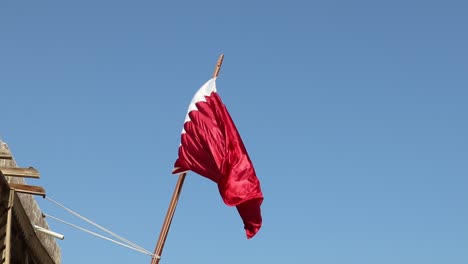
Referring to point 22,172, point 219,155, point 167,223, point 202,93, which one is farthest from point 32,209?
point 202,93

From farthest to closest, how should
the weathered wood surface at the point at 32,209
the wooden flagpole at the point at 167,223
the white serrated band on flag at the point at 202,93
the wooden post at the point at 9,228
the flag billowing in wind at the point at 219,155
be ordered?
the white serrated band on flag at the point at 202,93 < the flag billowing in wind at the point at 219,155 < the wooden flagpole at the point at 167,223 < the weathered wood surface at the point at 32,209 < the wooden post at the point at 9,228

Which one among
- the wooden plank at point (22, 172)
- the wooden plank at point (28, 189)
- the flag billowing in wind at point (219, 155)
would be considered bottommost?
the wooden plank at point (28, 189)

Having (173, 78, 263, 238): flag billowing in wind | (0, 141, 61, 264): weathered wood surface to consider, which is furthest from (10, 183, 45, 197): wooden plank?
(173, 78, 263, 238): flag billowing in wind

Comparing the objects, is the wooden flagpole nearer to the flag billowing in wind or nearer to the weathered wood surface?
the flag billowing in wind

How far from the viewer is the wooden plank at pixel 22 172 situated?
43.5 feet

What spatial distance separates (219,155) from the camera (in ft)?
52.6

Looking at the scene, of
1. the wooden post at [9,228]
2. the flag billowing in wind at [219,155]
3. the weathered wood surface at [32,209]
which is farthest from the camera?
the flag billowing in wind at [219,155]

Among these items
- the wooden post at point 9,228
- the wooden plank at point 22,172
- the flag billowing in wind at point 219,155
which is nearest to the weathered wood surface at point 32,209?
the wooden plank at point 22,172

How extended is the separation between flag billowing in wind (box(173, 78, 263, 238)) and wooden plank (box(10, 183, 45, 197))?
339cm

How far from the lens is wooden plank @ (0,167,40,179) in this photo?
13.2 meters

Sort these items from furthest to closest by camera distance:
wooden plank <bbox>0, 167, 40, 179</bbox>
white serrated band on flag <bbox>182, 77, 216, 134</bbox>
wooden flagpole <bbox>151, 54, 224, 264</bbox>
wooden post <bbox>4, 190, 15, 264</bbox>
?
white serrated band on flag <bbox>182, 77, 216, 134</bbox>
wooden flagpole <bbox>151, 54, 224, 264</bbox>
wooden plank <bbox>0, 167, 40, 179</bbox>
wooden post <bbox>4, 190, 15, 264</bbox>

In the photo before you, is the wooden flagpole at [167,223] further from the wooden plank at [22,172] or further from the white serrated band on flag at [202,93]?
the wooden plank at [22,172]

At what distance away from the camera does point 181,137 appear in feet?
54.7

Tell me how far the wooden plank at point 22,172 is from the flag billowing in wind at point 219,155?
3535 mm
